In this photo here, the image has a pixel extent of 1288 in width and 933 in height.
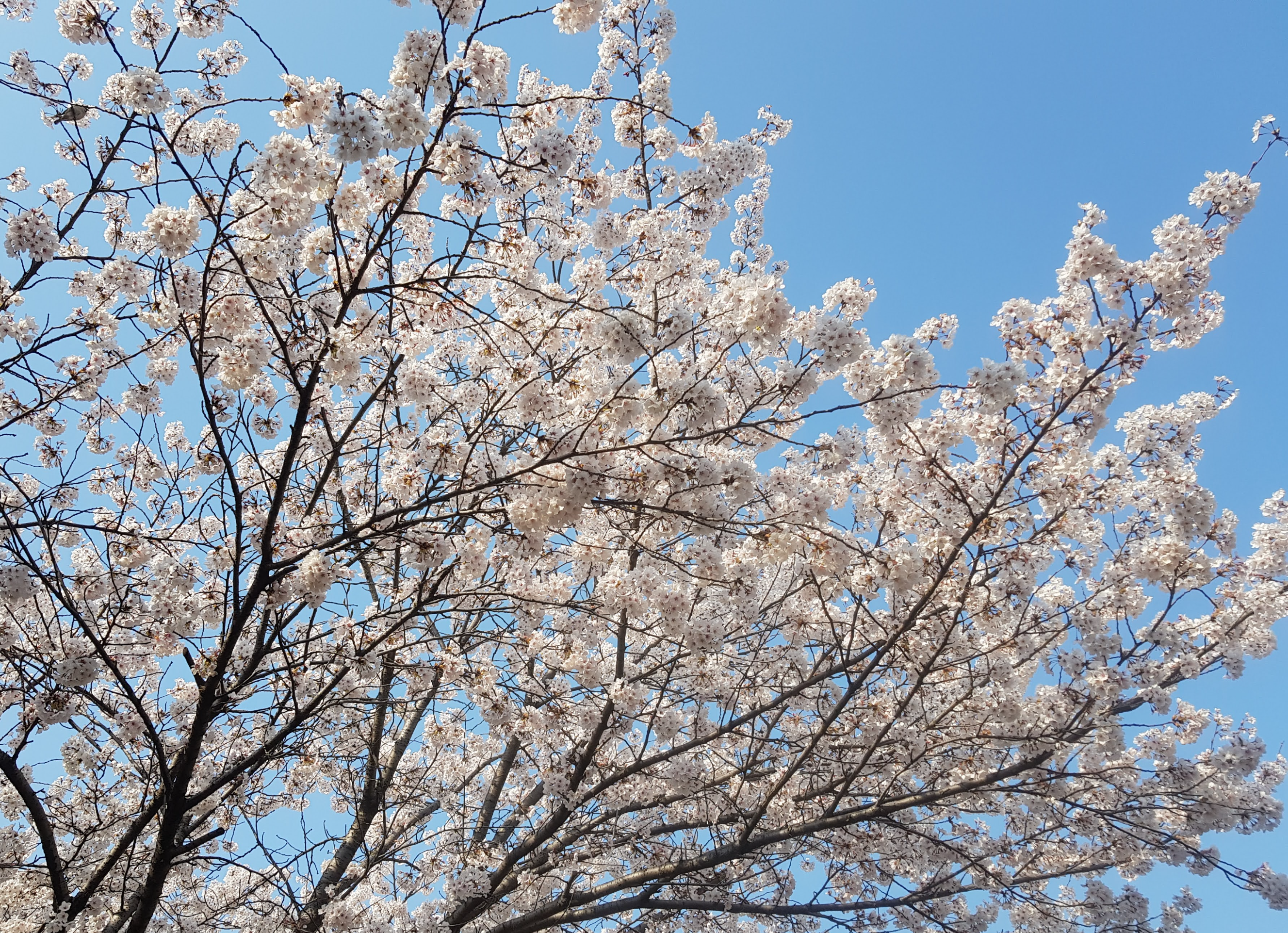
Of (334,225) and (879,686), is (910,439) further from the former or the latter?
(334,225)

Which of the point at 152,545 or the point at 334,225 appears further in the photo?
the point at 152,545

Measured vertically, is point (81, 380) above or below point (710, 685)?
above

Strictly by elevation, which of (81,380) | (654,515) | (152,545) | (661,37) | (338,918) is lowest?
(338,918)

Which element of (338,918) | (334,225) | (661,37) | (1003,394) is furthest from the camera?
(661,37)

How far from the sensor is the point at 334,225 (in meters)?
3.78

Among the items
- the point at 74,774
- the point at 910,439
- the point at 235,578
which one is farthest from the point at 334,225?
the point at 74,774

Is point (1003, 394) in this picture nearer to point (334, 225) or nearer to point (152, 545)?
point (334, 225)

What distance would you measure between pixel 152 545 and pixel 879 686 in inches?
223

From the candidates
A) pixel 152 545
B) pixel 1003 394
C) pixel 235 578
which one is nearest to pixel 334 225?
pixel 235 578

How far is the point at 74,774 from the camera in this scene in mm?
5312

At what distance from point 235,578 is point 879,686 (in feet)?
16.2

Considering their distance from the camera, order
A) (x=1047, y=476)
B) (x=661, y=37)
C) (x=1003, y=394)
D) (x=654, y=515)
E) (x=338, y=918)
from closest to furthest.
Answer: (x=1003, y=394) → (x=654, y=515) → (x=1047, y=476) → (x=338, y=918) → (x=661, y=37)

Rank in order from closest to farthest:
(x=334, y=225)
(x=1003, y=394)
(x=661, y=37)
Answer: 1. (x=334, y=225)
2. (x=1003, y=394)
3. (x=661, y=37)

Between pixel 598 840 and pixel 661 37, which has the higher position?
pixel 661 37
